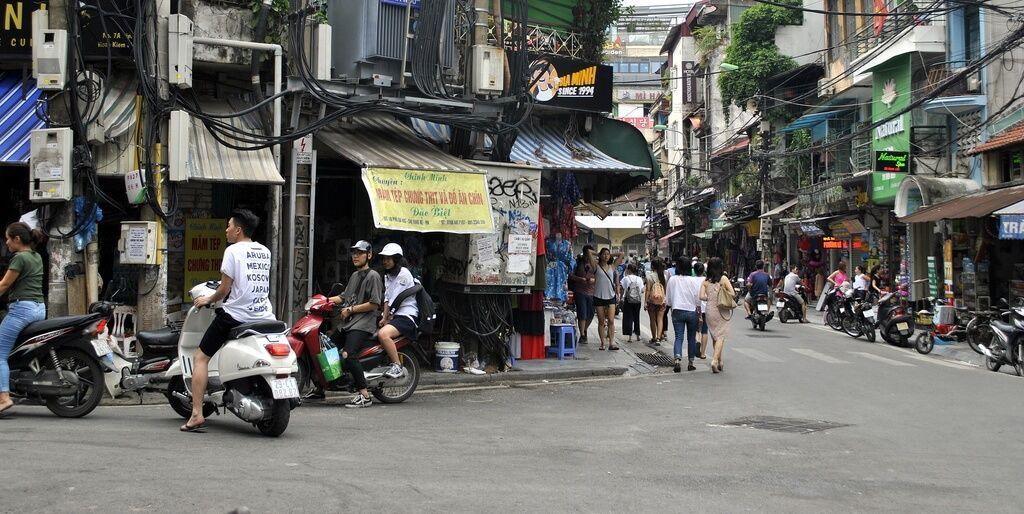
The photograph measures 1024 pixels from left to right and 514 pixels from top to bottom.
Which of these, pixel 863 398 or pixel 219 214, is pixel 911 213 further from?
pixel 219 214

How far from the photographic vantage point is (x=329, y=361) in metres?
10.1

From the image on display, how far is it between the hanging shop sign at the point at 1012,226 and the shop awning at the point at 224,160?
13.9 m

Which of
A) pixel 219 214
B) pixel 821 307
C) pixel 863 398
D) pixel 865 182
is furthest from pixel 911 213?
pixel 219 214

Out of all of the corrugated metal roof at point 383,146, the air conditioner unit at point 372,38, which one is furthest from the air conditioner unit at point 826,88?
the air conditioner unit at point 372,38

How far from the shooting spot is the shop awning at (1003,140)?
21016 millimetres

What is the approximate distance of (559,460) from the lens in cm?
736

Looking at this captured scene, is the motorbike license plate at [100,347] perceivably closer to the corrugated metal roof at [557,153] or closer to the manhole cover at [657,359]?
the corrugated metal roof at [557,153]

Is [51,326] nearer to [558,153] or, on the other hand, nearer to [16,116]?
[16,116]

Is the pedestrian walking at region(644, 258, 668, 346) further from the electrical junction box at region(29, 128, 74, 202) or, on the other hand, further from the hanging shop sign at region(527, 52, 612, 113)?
the electrical junction box at region(29, 128, 74, 202)

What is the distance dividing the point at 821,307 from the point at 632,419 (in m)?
16.8

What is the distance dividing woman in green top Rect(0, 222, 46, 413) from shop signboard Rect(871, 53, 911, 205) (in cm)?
2212

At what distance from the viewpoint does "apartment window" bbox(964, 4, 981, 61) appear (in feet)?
77.1

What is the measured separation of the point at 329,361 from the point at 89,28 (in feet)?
17.7

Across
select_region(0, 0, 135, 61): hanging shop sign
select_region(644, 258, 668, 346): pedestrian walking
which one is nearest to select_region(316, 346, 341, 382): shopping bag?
select_region(0, 0, 135, 61): hanging shop sign
